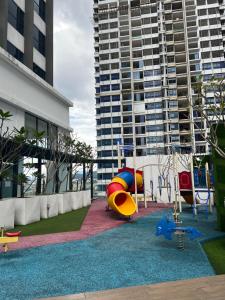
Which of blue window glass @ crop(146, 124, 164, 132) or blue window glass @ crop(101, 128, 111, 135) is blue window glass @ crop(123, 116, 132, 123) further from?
blue window glass @ crop(146, 124, 164, 132)

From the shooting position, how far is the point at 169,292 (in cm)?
522

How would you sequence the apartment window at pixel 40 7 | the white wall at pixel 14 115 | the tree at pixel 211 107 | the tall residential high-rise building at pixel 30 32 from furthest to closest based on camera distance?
the apartment window at pixel 40 7, the tall residential high-rise building at pixel 30 32, the white wall at pixel 14 115, the tree at pixel 211 107

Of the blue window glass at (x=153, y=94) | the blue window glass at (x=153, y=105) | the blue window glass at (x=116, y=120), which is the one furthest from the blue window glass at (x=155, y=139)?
the blue window glass at (x=153, y=94)

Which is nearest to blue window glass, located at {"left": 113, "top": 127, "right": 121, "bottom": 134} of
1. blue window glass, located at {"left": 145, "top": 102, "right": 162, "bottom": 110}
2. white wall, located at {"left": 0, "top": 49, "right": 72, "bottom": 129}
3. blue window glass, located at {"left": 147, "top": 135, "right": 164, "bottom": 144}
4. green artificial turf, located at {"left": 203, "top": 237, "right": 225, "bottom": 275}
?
blue window glass, located at {"left": 147, "top": 135, "right": 164, "bottom": 144}

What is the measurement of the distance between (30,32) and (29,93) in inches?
298

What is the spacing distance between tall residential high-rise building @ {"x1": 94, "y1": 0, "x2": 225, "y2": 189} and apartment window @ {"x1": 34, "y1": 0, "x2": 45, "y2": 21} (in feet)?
117

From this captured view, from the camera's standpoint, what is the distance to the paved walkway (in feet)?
16.3

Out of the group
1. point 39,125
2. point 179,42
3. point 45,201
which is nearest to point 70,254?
point 45,201

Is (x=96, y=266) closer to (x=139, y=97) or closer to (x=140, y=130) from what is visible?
(x=140, y=130)

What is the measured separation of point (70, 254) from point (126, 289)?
3575 millimetres

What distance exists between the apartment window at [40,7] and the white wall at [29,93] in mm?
9704

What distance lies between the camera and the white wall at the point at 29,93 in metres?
20.3

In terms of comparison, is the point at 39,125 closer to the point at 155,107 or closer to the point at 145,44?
the point at 155,107

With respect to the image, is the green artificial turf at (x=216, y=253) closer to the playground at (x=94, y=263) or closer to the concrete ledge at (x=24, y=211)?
the playground at (x=94, y=263)
